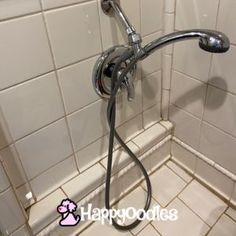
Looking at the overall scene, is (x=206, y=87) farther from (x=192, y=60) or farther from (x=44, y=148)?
(x=44, y=148)

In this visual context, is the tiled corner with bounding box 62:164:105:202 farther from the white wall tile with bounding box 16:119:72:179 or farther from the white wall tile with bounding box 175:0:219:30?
the white wall tile with bounding box 175:0:219:30

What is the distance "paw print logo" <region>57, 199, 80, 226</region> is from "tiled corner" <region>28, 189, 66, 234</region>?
0.6 inches

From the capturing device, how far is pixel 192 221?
997 millimetres

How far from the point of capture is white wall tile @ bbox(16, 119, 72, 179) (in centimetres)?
73

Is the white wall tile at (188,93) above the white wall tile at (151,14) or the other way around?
the other way around

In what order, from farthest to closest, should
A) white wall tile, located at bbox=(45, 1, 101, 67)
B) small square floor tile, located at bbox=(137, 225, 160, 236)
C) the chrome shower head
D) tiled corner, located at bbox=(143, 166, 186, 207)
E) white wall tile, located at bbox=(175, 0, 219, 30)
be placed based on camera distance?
tiled corner, located at bbox=(143, 166, 186, 207)
small square floor tile, located at bbox=(137, 225, 160, 236)
white wall tile, located at bbox=(175, 0, 219, 30)
white wall tile, located at bbox=(45, 1, 101, 67)
the chrome shower head

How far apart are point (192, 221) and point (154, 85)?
57 centimetres

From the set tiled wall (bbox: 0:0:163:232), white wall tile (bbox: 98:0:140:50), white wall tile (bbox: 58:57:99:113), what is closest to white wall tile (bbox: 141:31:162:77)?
tiled wall (bbox: 0:0:163:232)

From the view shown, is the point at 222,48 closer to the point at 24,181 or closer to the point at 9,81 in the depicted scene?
the point at 9,81

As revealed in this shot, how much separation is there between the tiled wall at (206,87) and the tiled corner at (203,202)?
0.18m

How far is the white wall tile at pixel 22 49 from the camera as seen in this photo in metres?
0.57

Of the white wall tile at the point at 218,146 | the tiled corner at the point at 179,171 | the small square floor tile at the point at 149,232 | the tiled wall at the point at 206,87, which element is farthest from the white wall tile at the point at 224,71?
the small square floor tile at the point at 149,232

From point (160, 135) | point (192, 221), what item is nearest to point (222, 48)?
point (160, 135)

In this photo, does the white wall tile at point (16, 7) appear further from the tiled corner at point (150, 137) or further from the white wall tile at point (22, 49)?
the tiled corner at point (150, 137)
